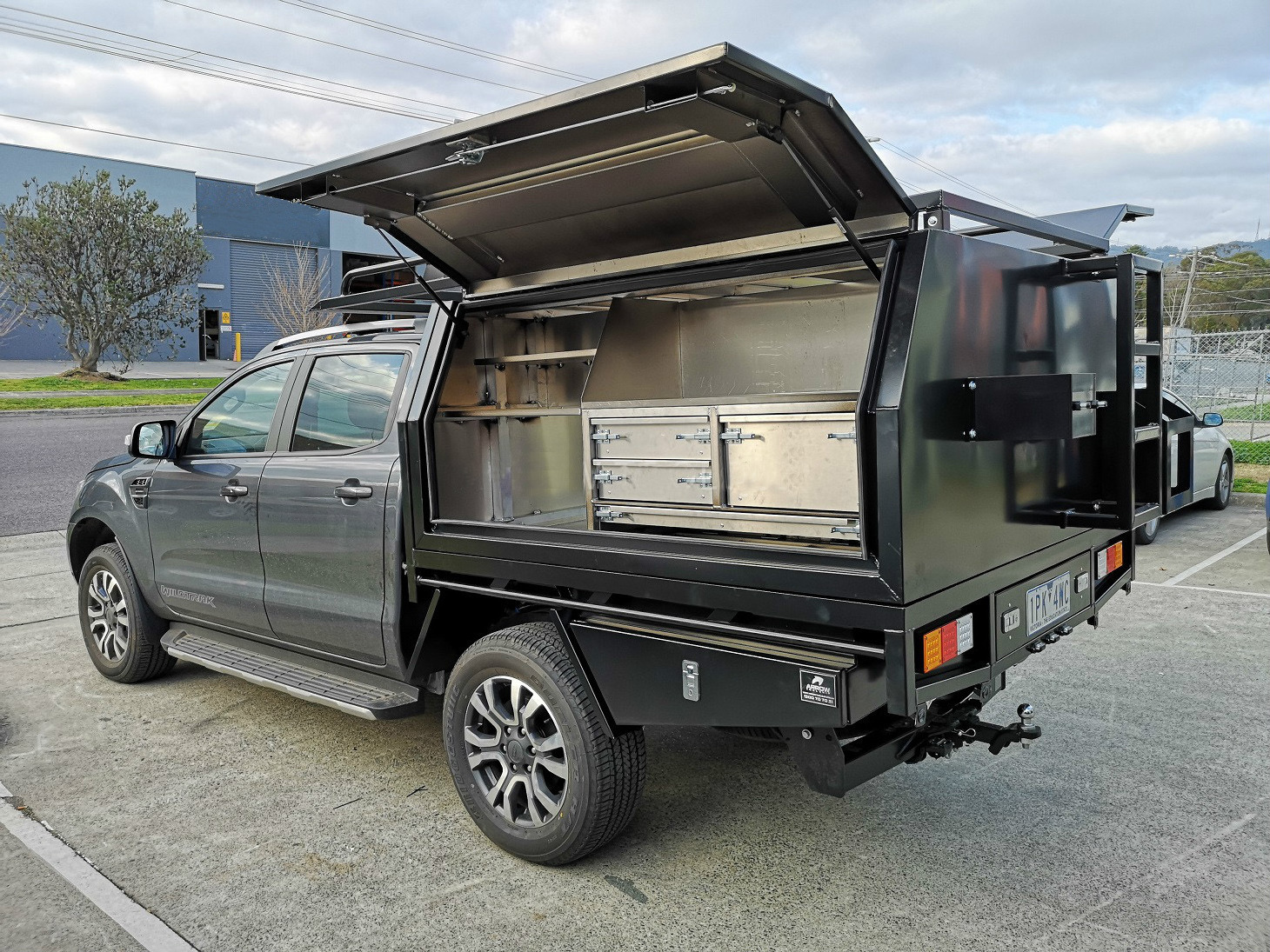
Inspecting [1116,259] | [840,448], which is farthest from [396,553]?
[1116,259]

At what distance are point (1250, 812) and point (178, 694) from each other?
17.1 ft

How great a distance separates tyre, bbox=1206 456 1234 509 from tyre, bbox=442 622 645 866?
9836 millimetres

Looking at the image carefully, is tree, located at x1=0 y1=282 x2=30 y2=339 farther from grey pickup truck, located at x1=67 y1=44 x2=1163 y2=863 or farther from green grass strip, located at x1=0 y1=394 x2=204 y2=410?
grey pickup truck, located at x1=67 y1=44 x2=1163 y2=863

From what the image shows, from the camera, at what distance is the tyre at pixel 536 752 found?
3.45 m

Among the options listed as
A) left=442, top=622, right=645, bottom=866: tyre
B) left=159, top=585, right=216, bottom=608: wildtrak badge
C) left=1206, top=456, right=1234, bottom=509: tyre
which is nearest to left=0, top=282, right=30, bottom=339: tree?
left=159, top=585, right=216, bottom=608: wildtrak badge

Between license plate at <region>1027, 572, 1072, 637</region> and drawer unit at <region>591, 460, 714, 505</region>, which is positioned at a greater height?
drawer unit at <region>591, 460, 714, 505</region>

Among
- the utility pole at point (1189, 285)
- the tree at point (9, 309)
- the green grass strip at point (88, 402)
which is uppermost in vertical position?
the tree at point (9, 309)

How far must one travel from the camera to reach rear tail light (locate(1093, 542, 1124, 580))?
4086 mm

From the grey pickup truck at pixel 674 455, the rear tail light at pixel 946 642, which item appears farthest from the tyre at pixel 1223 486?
the rear tail light at pixel 946 642

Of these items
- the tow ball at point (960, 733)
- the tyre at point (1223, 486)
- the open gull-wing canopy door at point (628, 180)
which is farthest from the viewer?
the tyre at point (1223, 486)

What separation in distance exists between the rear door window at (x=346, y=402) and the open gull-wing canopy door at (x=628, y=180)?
586 millimetres

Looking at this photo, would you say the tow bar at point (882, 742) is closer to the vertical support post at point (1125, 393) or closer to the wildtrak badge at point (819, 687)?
the wildtrak badge at point (819, 687)

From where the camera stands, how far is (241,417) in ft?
17.2

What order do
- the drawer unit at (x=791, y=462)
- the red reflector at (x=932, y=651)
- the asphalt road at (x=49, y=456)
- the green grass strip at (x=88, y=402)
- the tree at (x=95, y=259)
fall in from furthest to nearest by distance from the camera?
1. the tree at (x=95, y=259)
2. the green grass strip at (x=88, y=402)
3. the asphalt road at (x=49, y=456)
4. the drawer unit at (x=791, y=462)
5. the red reflector at (x=932, y=651)
